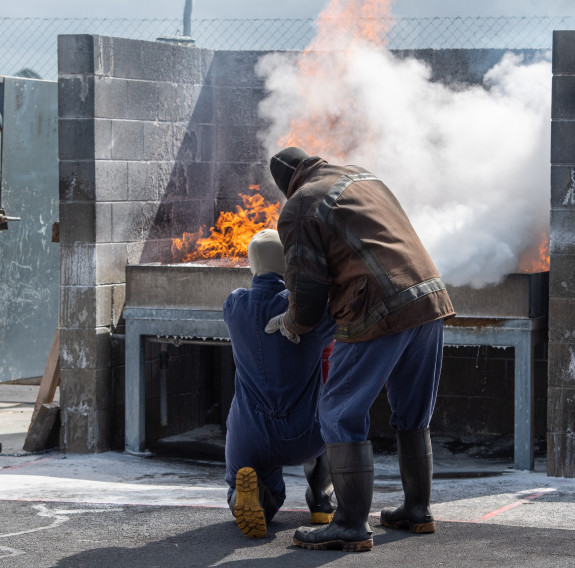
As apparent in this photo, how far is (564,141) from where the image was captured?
23.4 feet

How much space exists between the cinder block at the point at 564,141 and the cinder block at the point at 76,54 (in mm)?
3170

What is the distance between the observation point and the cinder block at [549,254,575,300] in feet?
23.4

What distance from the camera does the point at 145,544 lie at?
524 centimetres

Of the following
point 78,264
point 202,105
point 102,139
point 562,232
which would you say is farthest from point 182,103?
point 562,232

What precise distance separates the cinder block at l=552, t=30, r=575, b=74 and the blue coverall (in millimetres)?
2681

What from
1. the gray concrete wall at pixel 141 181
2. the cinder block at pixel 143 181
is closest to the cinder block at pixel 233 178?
the gray concrete wall at pixel 141 181

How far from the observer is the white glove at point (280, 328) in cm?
521

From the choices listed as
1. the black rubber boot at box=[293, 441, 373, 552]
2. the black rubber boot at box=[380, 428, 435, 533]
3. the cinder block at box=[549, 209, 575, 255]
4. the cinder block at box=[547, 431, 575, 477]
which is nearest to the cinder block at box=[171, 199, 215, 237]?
the cinder block at box=[549, 209, 575, 255]

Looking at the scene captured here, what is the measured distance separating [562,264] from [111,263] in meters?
3.13

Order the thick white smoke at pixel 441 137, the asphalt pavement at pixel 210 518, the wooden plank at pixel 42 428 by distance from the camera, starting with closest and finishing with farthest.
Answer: the asphalt pavement at pixel 210 518
the thick white smoke at pixel 441 137
the wooden plank at pixel 42 428

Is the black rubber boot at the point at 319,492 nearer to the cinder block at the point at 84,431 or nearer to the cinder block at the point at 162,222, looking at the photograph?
the cinder block at the point at 84,431

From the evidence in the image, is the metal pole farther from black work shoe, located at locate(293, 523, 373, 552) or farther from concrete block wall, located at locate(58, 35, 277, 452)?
black work shoe, located at locate(293, 523, 373, 552)

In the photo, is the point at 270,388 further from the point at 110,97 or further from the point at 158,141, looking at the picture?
the point at 158,141

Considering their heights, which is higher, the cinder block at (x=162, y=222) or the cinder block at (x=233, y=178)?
the cinder block at (x=233, y=178)
